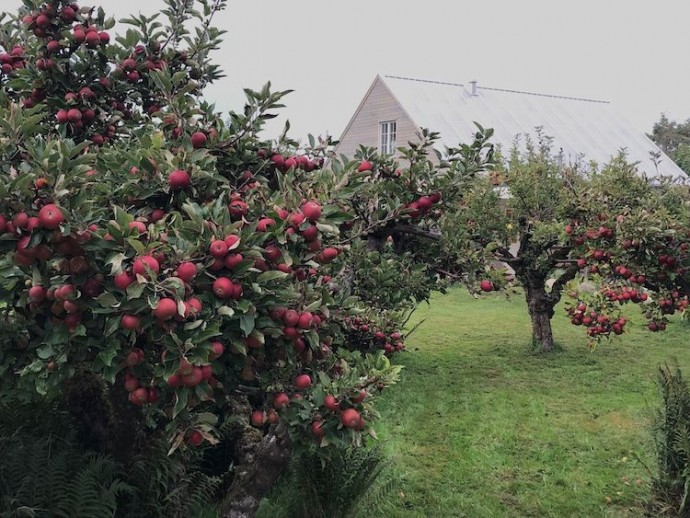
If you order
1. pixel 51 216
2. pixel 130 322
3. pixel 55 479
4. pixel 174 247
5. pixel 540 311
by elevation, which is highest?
pixel 51 216

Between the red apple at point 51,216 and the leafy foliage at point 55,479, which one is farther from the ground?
the red apple at point 51,216

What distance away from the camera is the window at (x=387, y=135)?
22625 mm

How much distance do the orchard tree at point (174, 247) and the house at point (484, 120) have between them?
57.2 feet

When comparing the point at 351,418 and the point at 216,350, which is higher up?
the point at 216,350

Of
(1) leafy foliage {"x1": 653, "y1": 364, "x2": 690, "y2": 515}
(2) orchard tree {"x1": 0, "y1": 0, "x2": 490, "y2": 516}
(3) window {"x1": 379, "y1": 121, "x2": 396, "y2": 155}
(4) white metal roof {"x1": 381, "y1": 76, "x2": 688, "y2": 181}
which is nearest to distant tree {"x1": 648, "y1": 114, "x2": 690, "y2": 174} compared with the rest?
(4) white metal roof {"x1": 381, "y1": 76, "x2": 688, "y2": 181}

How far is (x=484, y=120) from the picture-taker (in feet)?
74.9

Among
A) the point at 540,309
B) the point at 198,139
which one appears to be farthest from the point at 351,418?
the point at 540,309

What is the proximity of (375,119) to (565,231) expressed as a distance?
59.5 ft

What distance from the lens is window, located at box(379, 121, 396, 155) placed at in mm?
22625

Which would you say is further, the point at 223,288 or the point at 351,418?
the point at 351,418

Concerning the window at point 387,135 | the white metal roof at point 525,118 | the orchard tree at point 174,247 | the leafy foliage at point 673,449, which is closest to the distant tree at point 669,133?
the white metal roof at point 525,118

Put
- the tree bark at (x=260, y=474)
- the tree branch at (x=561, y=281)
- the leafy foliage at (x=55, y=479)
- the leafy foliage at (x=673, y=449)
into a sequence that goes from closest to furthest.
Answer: the leafy foliage at (x=55, y=479) < the tree bark at (x=260, y=474) < the leafy foliage at (x=673, y=449) < the tree branch at (x=561, y=281)

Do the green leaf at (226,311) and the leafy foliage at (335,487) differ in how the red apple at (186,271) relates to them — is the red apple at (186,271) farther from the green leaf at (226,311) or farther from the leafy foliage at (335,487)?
the leafy foliage at (335,487)

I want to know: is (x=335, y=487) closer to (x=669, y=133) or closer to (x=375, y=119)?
(x=375, y=119)
